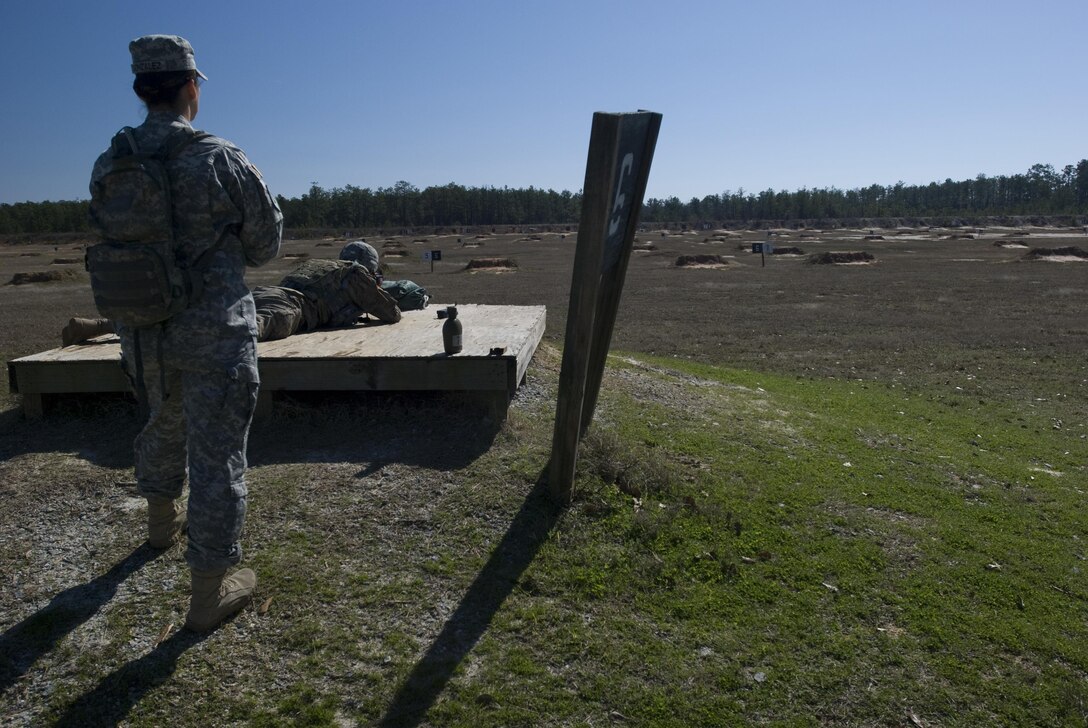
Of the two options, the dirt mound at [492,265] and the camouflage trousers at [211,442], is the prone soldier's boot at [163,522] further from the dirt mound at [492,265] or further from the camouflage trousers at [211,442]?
the dirt mound at [492,265]

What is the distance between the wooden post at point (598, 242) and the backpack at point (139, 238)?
5.31 feet

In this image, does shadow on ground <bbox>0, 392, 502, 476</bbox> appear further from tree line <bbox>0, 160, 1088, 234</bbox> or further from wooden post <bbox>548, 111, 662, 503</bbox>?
tree line <bbox>0, 160, 1088, 234</bbox>

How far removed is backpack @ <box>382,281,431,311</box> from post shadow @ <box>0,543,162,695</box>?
4.36 meters

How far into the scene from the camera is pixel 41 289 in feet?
77.0

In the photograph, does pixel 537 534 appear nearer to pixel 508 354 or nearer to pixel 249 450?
pixel 508 354

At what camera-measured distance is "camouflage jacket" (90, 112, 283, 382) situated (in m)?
2.73

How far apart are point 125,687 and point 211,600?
39 centimetres

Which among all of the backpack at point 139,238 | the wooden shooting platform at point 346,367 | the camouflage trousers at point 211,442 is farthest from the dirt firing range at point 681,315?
the backpack at point 139,238

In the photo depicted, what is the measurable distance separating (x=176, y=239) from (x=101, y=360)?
2.87m

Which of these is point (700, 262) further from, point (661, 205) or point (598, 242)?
point (661, 205)

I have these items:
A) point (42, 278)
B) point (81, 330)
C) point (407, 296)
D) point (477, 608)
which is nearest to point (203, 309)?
point (477, 608)

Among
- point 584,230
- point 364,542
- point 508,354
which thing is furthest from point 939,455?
point 364,542

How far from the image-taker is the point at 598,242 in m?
3.59

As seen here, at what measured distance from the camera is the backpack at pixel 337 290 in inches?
245
